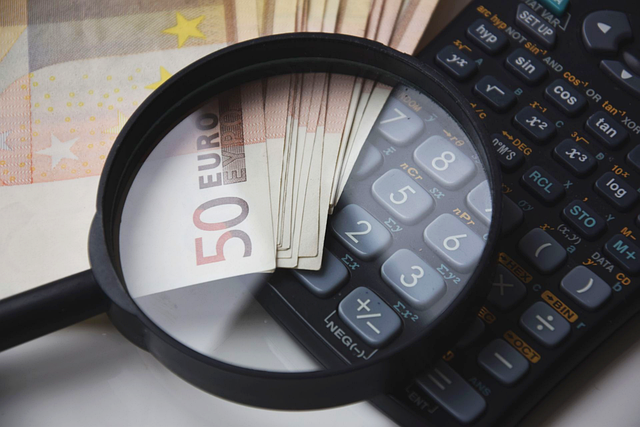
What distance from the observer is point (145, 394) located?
21.1 inches

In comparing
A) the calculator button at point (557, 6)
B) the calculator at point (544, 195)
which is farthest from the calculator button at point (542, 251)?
the calculator button at point (557, 6)

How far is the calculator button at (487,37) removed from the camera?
0.63m

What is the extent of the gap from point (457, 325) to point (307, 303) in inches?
4.6

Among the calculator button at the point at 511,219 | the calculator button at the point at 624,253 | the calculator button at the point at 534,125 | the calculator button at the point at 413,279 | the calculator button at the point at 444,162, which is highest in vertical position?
the calculator button at the point at 534,125

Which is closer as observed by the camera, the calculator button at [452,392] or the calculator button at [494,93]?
the calculator button at [452,392]

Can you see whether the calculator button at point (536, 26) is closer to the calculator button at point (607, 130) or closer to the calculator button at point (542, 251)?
the calculator button at point (607, 130)

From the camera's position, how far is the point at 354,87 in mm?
584

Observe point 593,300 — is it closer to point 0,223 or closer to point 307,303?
point 307,303

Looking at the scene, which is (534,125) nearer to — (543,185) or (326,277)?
(543,185)

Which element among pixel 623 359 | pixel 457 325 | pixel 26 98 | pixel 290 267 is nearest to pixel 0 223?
pixel 26 98

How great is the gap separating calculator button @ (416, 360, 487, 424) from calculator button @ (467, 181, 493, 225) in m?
0.12

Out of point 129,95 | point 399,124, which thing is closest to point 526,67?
point 399,124

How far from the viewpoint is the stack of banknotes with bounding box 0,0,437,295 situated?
56 cm

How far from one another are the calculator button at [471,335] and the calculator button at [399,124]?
16cm
